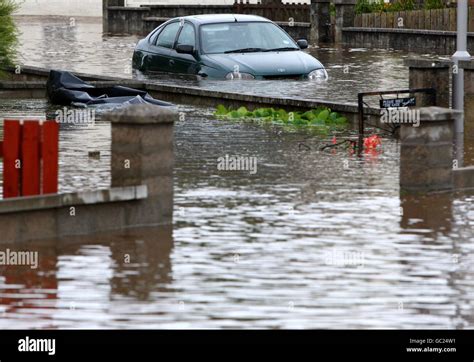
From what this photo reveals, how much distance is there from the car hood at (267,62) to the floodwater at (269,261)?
9059 mm

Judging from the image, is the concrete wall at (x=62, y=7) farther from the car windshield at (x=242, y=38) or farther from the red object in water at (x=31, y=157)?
the red object in water at (x=31, y=157)

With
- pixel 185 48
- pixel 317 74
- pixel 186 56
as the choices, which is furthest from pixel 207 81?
pixel 317 74

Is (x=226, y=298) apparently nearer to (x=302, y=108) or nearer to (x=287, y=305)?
(x=287, y=305)

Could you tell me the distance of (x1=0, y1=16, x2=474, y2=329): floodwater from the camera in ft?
33.4

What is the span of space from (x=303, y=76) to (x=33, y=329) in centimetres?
1704

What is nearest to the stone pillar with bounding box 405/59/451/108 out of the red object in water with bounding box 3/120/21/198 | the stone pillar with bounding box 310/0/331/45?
the red object in water with bounding box 3/120/21/198

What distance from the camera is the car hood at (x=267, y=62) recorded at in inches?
1025

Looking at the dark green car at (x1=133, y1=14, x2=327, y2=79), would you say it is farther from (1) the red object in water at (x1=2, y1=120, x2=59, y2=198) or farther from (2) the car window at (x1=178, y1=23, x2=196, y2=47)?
(1) the red object in water at (x1=2, y1=120, x2=59, y2=198)

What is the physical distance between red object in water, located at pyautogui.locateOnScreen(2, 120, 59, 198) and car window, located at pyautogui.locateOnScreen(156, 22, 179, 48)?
15549 millimetres

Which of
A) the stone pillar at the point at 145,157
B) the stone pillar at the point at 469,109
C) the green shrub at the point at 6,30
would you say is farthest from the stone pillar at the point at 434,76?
the stone pillar at the point at 145,157

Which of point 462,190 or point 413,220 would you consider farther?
point 462,190

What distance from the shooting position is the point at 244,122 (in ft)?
71.5
